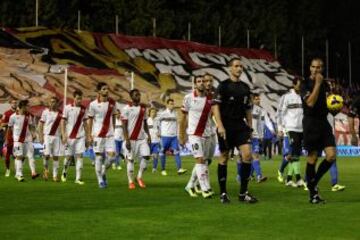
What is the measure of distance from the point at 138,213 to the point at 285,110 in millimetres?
7175

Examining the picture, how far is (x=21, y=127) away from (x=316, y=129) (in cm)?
1072

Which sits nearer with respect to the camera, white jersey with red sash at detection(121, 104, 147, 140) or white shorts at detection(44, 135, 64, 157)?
white jersey with red sash at detection(121, 104, 147, 140)

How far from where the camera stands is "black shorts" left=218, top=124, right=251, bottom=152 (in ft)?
46.7

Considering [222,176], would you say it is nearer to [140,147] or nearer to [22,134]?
[140,147]

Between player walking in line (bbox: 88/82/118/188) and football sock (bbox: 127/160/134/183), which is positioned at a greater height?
player walking in line (bbox: 88/82/118/188)

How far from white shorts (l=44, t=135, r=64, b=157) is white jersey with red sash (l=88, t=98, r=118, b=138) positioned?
3.25 metres

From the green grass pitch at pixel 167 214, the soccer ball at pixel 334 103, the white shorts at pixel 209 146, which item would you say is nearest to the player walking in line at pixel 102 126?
the green grass pitch at pixel 167 214

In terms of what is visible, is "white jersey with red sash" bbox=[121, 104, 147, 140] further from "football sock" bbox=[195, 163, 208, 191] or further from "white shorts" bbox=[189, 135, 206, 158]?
"football sock" bbox=[195, 163, 208, 191]

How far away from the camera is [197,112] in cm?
1603

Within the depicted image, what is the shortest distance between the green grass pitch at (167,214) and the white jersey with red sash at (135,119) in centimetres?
125

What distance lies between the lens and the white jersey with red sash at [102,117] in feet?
62.7

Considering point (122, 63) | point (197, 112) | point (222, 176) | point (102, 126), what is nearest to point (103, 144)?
point (102, 126)

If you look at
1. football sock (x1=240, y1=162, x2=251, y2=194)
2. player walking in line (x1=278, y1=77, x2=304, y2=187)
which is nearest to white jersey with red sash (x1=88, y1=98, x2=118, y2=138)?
player walking in line (x1=278, y1=77, x2=304, y2=187)

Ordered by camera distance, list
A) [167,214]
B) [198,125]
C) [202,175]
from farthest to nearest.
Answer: [198,125]
[202,175]
[167,214]
